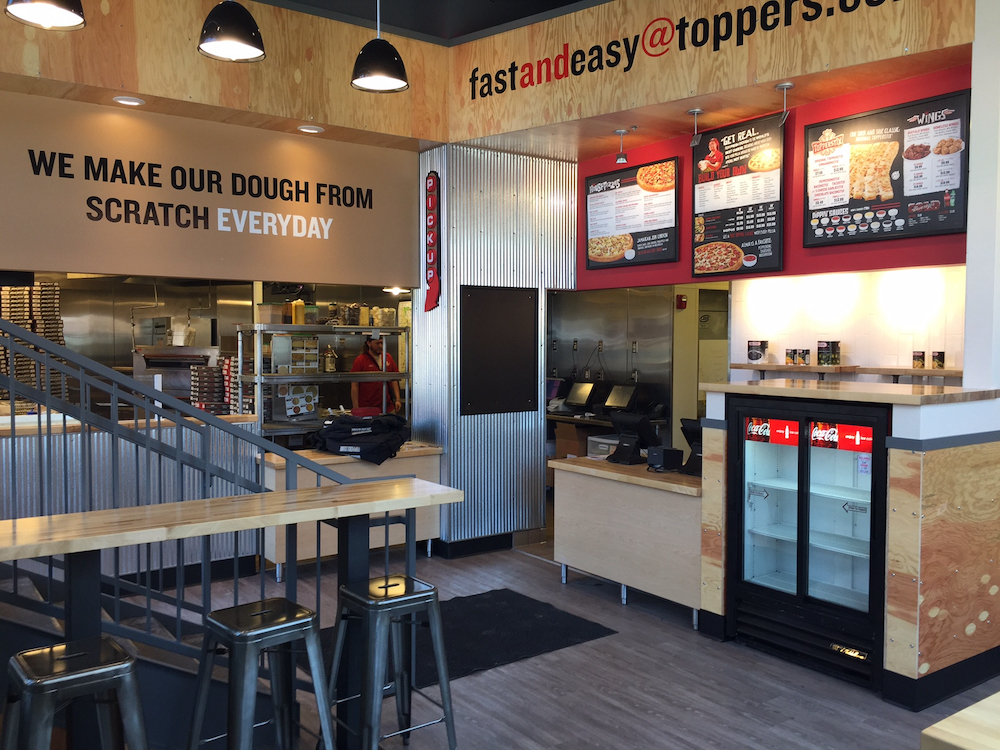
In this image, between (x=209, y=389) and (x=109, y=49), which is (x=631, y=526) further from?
(x=109, y=49)

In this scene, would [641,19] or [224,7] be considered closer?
[224,7]

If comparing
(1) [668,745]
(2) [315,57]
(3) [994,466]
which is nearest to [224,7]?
(2) [315,57]

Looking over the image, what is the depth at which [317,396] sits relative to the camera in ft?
21.3

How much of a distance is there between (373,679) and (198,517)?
2.69ft

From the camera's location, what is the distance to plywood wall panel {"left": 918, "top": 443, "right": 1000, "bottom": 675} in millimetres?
3801

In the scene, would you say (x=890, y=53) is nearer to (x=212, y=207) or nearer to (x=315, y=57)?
(x=315, y=57)

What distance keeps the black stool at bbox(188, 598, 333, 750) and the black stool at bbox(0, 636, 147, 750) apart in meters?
0.32

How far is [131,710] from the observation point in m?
2.33

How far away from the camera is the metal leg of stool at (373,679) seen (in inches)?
113

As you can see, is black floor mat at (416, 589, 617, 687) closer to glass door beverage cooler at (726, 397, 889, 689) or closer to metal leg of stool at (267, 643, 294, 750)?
glass door beverage cooler at (726, 397, 889, 689)

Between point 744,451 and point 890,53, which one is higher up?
point 890,53

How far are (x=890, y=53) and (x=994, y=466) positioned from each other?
2.16 meters

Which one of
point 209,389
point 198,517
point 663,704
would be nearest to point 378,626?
point 198,517

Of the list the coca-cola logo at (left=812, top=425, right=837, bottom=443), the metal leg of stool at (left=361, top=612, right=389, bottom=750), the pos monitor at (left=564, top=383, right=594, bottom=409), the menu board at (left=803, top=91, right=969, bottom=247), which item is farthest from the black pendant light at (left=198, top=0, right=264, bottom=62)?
the pos monitor at (left=564, top=383, right=594, bottom=409)
